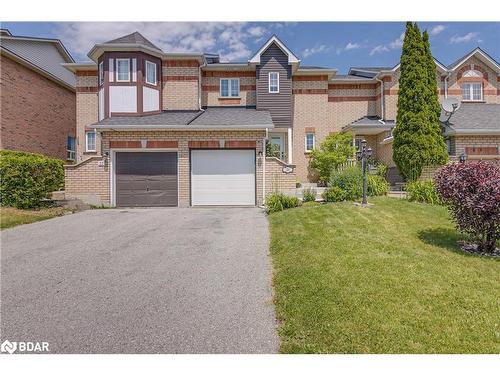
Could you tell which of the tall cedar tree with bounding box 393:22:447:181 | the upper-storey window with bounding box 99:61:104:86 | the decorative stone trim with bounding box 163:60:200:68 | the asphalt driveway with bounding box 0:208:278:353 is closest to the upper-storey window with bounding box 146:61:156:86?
the decorative stone trim with bounding box 163:60:200:68

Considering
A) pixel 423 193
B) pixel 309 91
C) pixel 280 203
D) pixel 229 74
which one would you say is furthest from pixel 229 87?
pixel 423 193

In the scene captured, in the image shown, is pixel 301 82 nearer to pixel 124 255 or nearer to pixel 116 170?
pixel 116 170

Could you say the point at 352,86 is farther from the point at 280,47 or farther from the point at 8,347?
the point at 8,347

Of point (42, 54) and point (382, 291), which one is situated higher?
point (42, 54)

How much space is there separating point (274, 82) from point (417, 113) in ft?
24.8

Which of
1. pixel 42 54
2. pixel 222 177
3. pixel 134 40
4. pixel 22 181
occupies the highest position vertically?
pixel 42 54

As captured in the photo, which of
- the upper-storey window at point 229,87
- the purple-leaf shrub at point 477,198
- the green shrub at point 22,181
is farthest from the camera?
the upper-storey window at point 229,87

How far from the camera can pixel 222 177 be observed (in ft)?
41.8

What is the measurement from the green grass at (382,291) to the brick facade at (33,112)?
52.1 feet

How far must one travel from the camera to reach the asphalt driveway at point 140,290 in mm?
3182

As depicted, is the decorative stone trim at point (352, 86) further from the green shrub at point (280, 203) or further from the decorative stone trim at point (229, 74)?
the green shrub at point (280, 203)

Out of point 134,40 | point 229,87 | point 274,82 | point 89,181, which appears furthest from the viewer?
point 229,87

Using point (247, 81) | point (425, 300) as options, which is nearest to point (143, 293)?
point (425, 300)

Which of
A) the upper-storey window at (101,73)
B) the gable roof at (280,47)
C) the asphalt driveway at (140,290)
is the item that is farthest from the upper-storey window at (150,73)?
the asphalt driveway at (140,290)
